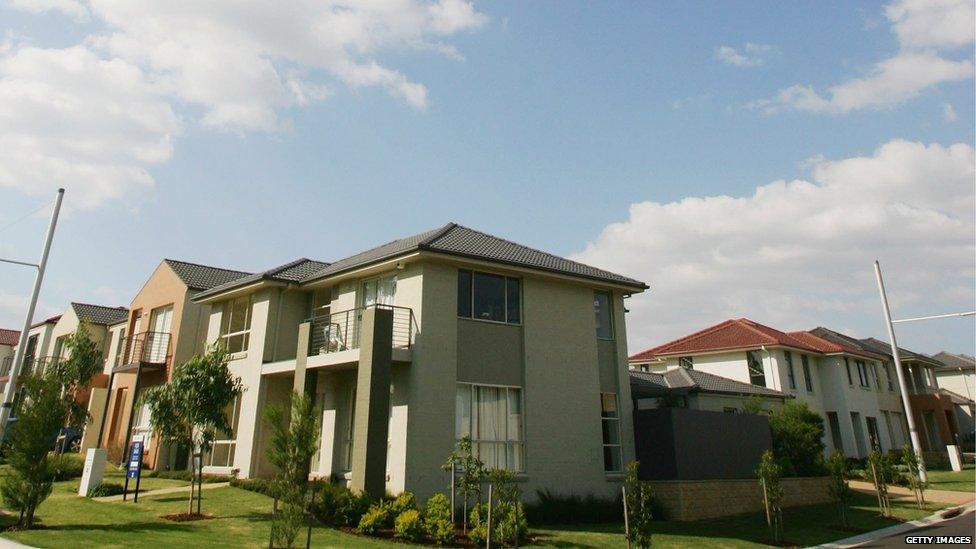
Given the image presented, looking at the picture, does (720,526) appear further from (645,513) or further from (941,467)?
(941,467)

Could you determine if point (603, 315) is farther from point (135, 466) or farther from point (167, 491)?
point (135, 466)

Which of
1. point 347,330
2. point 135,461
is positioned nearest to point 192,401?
point 135,461

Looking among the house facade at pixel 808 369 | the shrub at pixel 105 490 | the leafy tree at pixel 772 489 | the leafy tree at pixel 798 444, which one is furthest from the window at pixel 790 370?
the shrub at pixel 105 490

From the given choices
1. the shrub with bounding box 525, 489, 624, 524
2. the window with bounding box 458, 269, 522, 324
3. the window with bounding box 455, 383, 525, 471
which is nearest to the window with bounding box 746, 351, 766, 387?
the shrub with bounding box 525, 489, 624, 524

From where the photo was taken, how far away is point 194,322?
2650cm

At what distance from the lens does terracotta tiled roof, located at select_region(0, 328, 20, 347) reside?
5041cm

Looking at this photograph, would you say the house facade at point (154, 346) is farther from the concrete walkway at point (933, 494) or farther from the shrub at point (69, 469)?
the concrete walkway at point (933, 494)

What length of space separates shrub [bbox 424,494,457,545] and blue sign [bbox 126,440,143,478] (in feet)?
27.1

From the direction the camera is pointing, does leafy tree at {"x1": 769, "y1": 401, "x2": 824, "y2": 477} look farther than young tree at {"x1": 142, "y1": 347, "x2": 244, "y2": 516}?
Yes

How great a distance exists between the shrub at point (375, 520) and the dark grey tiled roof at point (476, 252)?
6811 millimetres

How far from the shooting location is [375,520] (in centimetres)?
1432

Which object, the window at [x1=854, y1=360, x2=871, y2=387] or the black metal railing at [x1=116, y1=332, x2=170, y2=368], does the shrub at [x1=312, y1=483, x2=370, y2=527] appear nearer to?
the black metal railing at [x1=116, y1=332, x2=170, y2=368]

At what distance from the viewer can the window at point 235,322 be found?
77.9 ft

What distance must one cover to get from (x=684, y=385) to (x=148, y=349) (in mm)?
22692
